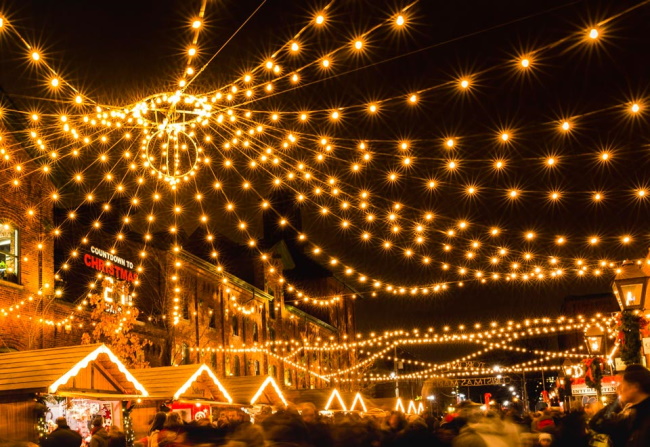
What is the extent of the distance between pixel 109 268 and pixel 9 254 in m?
5.29

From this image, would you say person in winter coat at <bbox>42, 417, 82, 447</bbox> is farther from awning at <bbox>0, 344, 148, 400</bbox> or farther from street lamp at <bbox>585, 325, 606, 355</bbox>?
street lamp at <bbox>585, 325, 606, 355</bbox>

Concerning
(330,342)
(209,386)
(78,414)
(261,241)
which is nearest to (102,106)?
(78,414)

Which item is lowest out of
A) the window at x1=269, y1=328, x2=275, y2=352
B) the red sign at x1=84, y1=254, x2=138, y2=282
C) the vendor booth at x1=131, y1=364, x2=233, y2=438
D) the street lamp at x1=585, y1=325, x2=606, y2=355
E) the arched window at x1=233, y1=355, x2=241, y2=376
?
the vendor booth at x1=131, y1=364, x2=233, y2=438

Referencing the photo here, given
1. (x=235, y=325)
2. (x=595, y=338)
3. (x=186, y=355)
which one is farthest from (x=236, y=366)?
(x=595, y=338)

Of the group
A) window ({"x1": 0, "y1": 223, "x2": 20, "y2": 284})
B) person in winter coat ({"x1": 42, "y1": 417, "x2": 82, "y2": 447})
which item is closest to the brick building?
window ({"x1": 0, "y1": 223, "x2": 20, "y2": 284})

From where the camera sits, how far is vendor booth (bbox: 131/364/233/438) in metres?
15.9

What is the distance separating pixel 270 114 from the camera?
35.8ft

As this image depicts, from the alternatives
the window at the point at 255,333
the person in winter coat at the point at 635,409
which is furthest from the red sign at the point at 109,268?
the person in winter coat at the point at 635,409

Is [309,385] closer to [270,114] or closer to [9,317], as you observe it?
[9,317]

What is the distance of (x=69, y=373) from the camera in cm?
1227

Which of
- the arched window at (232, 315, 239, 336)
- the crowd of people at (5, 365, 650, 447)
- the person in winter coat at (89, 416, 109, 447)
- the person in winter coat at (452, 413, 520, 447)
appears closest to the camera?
the crowd of people at (5, 365, 650, 447)

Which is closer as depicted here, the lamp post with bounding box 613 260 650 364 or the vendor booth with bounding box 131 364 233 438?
the lamp post with bounding box 613 260 650 364

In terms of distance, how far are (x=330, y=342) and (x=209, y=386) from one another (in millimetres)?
36814

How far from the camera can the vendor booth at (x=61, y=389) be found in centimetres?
1202
